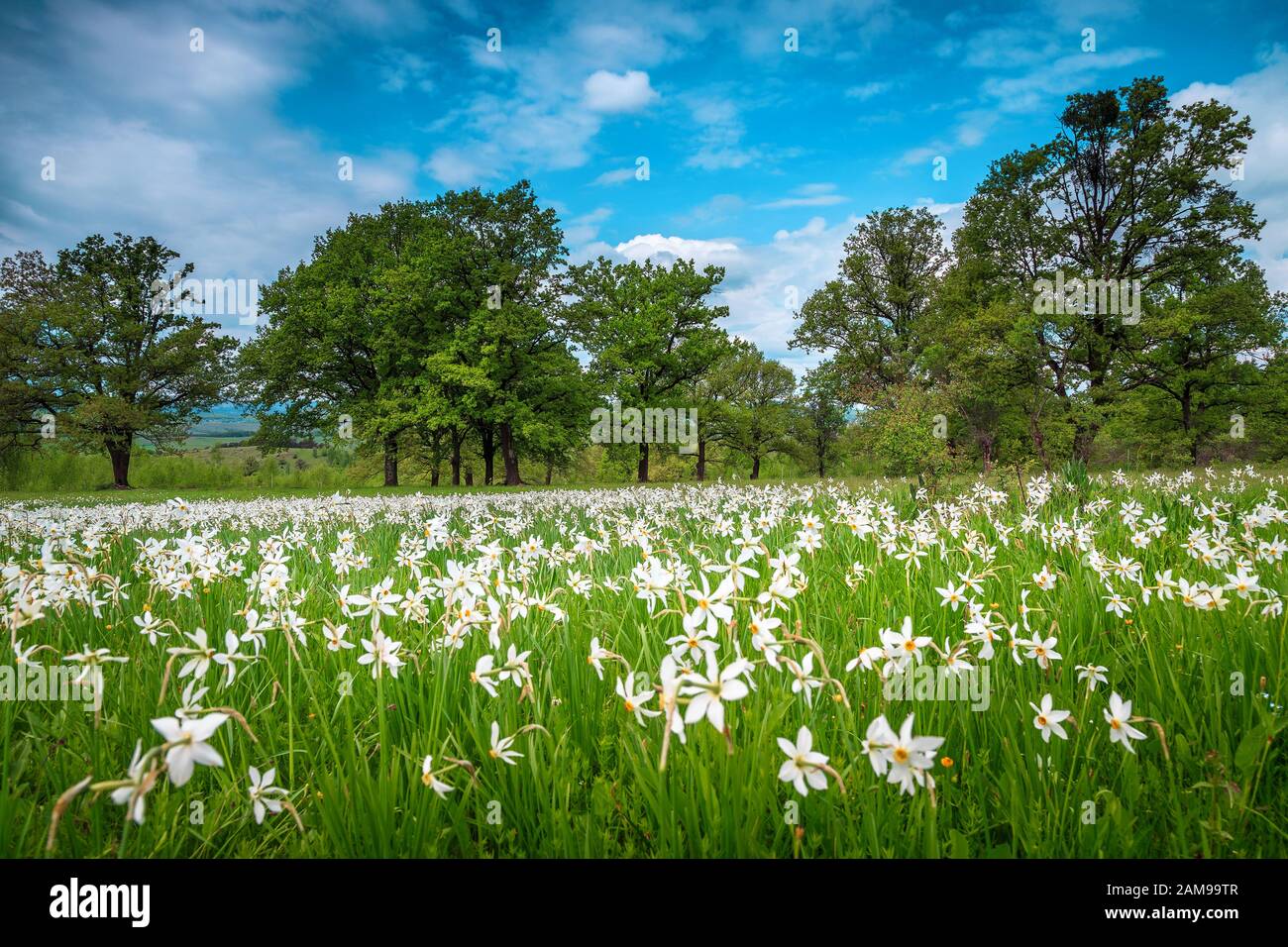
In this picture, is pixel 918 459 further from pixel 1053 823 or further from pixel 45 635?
pixel 45 635

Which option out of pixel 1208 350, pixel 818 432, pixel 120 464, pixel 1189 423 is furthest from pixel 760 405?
pixel 120 464

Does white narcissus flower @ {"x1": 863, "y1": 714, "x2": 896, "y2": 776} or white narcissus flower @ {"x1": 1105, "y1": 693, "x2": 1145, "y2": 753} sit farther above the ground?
white narcissus flower @ {"x1": 863, "y1": 714, "x2": 896, "y2": 776}

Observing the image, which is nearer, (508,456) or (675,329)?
(508,456)

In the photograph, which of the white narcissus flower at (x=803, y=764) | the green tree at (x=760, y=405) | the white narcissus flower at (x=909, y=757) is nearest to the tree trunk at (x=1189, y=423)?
the green tree at (x=760, y=405)

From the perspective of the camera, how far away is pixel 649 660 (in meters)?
2.92

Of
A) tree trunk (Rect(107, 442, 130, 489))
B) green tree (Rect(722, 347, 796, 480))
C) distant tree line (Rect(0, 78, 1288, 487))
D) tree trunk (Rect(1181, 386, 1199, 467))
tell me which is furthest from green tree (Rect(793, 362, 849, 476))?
tree trunk (Rect(107, 442, 130, 489))

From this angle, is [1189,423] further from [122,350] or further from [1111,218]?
[122,350]

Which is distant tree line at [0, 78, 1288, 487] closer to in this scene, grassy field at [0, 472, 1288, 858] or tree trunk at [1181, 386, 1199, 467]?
tree trunk at [1181, 386, 1199, 467]

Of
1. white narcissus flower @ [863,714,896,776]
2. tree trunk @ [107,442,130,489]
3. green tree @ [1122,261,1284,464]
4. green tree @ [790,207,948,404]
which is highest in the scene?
green tree @ [790,207,948,404]

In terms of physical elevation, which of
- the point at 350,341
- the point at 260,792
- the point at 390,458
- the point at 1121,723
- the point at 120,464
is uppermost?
the point at 350,341

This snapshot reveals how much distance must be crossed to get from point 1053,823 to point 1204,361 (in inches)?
1656

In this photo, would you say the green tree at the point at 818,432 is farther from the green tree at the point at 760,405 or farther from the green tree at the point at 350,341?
the green tree at the point at 350,341
